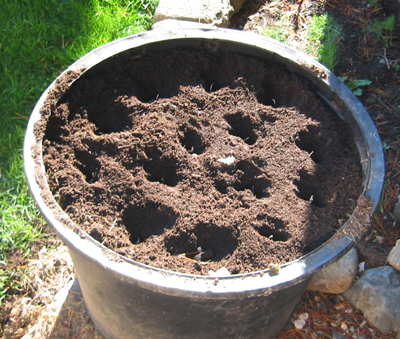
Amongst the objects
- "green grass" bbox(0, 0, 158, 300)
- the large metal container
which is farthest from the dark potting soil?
"green grass" bbox(0, 0, 158, 300)

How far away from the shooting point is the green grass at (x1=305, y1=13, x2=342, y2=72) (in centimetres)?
289

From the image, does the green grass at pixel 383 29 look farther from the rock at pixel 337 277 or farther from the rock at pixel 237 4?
the rock at pixel 337 277

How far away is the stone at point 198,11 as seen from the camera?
2990 millimetres

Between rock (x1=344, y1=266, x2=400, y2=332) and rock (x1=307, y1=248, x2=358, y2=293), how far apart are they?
5 cm

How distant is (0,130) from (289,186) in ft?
6.92

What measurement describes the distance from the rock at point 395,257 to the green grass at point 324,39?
132cm

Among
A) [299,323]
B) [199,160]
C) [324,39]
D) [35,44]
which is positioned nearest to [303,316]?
[299,323]

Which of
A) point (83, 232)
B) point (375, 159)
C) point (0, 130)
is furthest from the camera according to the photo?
point (0, 130)

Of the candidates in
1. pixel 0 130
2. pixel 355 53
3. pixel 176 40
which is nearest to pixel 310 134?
pixel 176 40

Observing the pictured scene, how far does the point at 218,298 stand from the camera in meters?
1.28

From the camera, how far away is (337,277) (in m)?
2.15

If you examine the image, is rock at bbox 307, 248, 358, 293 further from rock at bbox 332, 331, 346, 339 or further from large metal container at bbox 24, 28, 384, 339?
large metal container at bbox 24, 28, 384, 339

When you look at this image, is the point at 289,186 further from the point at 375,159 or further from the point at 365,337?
the point at 365,337

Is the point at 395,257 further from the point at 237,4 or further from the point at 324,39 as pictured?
the point at 237,4
